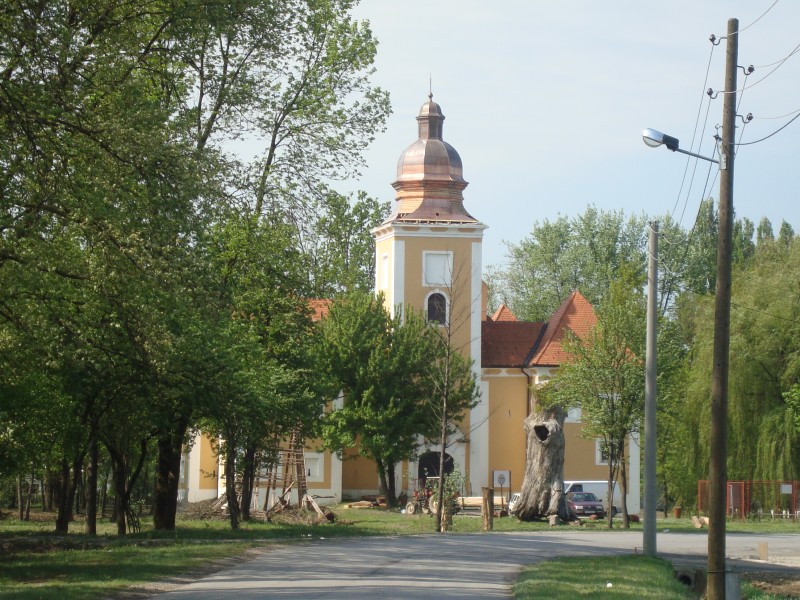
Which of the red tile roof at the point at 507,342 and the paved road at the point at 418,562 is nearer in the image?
the paved road at the point at 418,562

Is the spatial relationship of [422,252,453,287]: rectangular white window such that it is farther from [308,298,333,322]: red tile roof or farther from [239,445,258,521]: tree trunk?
[239,445,258,521]: tree trunk

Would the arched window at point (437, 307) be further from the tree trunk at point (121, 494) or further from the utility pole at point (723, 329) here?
the utility pole at point (723, 329)

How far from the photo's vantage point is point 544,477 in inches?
1597

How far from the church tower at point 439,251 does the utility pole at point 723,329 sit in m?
39.3

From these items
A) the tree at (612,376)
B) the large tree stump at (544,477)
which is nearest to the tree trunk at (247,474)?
the large tree stump at (544,477)

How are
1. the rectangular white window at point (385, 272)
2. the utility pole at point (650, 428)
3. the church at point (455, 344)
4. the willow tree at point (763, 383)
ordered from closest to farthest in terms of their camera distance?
the utility pole at point (650, 428) → the willow tree at point (763, 383) → the church at point (455, 344) → the rectangular white window at point (385, 272)

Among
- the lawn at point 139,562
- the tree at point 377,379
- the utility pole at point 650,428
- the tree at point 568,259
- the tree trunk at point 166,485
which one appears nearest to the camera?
the lawn at point 139,562

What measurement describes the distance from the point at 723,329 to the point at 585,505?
30.3m

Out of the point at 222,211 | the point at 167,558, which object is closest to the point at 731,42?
the point at 222,211

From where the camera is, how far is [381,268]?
61.1 metres

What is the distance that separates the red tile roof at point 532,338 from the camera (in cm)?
5953

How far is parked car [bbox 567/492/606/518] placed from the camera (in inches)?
1843

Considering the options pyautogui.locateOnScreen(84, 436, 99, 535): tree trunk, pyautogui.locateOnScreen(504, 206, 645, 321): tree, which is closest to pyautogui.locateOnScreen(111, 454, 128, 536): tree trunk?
pyautogui.locateOnScreen(84, 436, 99, 535): tree trunk

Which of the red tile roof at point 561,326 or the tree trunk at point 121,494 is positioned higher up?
the red tile roof at point 561,326
